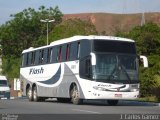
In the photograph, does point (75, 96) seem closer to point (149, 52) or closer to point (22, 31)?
point (149, 52)

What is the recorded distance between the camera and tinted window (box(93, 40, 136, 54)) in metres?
28.8

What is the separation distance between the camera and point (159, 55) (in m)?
46.1

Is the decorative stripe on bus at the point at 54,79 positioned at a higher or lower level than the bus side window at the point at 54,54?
lower

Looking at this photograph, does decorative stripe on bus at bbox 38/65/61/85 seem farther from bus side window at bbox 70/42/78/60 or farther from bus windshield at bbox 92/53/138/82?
bus windshield at bbox 92/53/138/82

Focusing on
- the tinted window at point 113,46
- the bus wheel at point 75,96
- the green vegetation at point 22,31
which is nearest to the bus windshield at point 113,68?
the tinted window at point 113,46

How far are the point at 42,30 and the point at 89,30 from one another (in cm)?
1120

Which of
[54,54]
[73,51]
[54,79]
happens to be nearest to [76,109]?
[73,51]

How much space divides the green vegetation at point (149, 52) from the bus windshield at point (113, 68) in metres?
8.29

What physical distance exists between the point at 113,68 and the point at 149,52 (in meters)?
19.0

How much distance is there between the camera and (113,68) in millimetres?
28547

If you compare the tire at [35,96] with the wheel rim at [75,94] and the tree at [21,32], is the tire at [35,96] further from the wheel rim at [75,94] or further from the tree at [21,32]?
the tree at [21,32]

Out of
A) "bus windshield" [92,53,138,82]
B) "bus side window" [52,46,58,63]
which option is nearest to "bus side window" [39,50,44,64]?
"bus side window" [52,46,58,63]

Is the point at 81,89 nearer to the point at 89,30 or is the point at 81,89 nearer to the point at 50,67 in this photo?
the point at 50,67

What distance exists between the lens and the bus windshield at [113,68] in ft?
93.4
